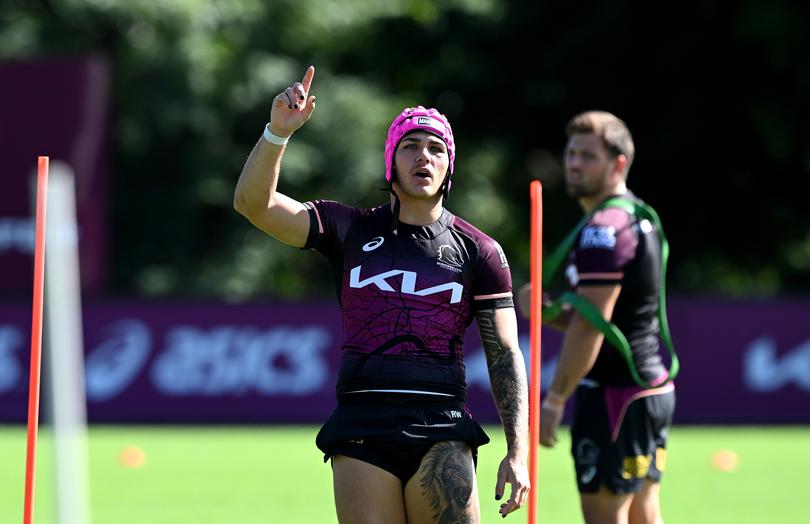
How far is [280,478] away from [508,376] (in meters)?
7.90

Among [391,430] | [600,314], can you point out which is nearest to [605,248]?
[600,314]

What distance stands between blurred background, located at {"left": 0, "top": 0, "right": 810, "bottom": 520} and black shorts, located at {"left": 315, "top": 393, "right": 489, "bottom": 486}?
493 inches

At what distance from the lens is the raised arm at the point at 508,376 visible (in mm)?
5484

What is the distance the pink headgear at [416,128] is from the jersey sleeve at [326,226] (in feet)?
0.73

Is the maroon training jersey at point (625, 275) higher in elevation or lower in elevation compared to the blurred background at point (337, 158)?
lower

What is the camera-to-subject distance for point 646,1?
26891mm

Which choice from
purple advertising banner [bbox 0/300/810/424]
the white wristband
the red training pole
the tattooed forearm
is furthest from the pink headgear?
purple advertising banner [bbox 0/300/810/424]

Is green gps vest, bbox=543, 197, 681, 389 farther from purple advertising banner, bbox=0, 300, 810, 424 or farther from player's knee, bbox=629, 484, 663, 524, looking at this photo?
purple advertising banner, bbox=0, 300, 810, 424

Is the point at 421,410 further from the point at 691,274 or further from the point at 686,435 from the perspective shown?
the point at 691,274

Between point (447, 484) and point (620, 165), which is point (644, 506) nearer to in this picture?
point (620, 165)

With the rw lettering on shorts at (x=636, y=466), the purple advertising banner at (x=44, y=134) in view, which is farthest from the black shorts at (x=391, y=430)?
the purple advertising banner at (x=44, y=134)

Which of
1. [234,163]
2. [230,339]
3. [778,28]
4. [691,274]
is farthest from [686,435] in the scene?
[234,163]

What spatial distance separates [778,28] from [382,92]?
38.5 ft

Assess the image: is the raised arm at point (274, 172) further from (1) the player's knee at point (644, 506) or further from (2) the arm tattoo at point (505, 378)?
(1) the player's knee at point (644, 506)
